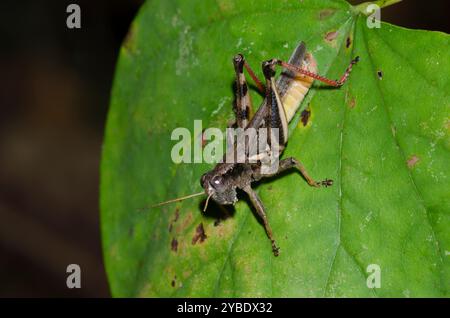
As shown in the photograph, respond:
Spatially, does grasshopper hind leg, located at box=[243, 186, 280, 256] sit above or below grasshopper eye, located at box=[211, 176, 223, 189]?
below

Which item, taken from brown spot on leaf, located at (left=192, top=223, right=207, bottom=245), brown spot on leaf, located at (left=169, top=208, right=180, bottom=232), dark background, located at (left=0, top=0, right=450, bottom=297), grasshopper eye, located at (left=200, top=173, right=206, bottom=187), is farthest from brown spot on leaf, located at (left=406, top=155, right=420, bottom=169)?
dark background, located at (left=0, top=0, right=450, bottom=297)

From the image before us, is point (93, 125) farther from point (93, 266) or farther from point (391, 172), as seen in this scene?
point (391, 172)

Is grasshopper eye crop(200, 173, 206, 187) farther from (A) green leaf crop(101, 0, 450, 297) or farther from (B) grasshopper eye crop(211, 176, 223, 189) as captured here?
(A) green leaf crop(101, 0, 450, 297)

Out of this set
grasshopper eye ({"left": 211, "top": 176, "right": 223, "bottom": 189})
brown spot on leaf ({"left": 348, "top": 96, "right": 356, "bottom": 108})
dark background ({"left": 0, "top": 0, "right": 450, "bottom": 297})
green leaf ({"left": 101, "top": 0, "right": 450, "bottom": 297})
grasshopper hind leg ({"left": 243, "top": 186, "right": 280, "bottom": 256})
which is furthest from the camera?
dark background ({"left": 0, "top": 0, "right": 450, "bottom": 297})

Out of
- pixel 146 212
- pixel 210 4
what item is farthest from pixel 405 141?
pixel 146 212

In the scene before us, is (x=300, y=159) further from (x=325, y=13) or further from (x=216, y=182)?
(x=325, y=13)

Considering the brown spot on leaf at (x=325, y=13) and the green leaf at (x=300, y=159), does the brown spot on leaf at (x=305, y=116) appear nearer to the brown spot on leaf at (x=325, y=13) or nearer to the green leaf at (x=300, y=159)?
the green leaf at (x=300, y=159)
